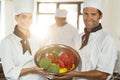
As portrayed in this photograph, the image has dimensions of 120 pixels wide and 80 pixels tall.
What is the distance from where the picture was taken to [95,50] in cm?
170

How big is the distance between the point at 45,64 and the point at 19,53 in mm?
215

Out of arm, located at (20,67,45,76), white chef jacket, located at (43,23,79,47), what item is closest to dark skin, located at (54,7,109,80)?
arm, located at (20,67,45,76)

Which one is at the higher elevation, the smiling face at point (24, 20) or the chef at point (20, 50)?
the smiling face at point (24, 20)

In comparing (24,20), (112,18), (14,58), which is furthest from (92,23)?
(112,18)

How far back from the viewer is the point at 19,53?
173 cm

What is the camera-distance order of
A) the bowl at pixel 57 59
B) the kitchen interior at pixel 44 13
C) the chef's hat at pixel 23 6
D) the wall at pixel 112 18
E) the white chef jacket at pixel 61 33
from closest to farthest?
the bowl at pixel 57 59 < the chef's hat at pixel 23 6 < the white chef jacket at pixel 61 33 < the wall at pixel 112 18 < the kitchen interior at pixel 44 13

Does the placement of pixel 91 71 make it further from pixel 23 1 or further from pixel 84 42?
pixel 23 1

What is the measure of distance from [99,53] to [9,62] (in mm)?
554

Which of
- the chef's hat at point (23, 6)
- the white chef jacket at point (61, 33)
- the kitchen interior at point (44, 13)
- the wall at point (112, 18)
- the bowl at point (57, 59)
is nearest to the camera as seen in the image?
the bowl at point (57, 59)

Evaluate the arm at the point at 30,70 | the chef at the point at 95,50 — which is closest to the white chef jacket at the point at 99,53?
the chef at the point at 95,50

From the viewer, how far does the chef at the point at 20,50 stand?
1.70 meters

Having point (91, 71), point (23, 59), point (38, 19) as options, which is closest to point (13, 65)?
point (23, 59)

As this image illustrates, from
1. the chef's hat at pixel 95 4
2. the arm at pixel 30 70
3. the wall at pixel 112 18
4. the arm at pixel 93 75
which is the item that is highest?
the chef's hat at pixel 95 4

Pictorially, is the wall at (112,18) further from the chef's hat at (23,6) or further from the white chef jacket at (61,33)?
the chef's hat at (23,6)
